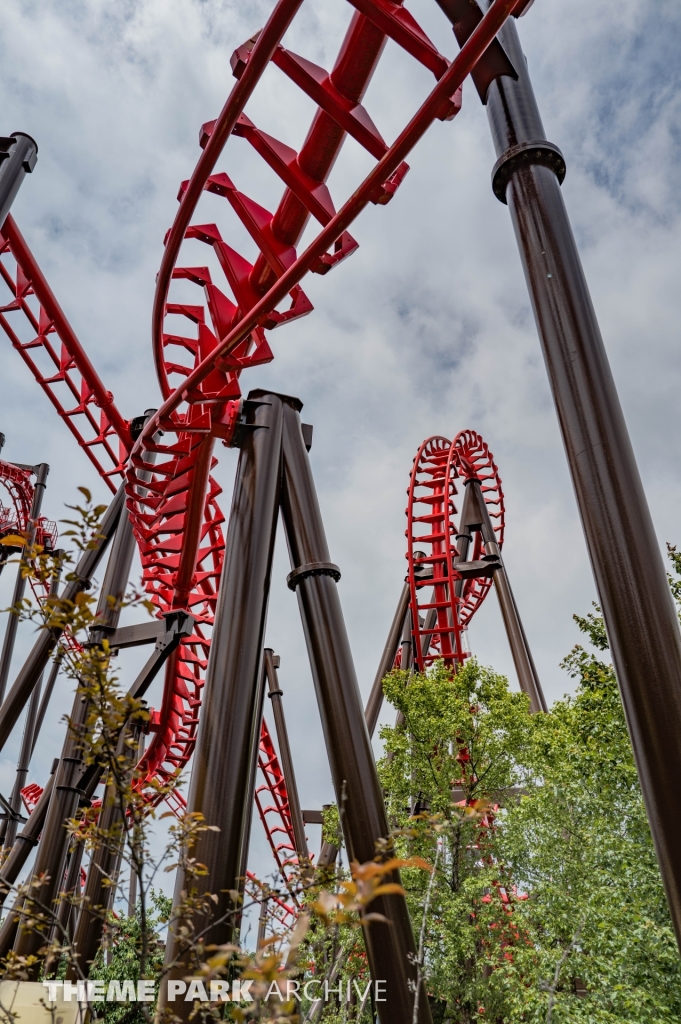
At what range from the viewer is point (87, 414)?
1035 centimetres

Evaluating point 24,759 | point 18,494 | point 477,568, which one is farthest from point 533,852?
point 18,494

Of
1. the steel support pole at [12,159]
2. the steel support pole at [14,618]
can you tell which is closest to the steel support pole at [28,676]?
the steel support pole at [14,618]

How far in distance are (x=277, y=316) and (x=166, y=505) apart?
13.4 feet

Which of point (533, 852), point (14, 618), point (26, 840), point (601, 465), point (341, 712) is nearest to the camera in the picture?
point (601, 465)

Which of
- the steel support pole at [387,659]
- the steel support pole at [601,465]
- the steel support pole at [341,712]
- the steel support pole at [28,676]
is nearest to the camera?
the steel support pole at [601,465]

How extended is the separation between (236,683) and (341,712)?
759 mm

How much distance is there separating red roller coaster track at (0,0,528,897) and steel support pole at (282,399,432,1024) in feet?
3.32

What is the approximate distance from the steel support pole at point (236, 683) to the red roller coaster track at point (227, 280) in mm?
662

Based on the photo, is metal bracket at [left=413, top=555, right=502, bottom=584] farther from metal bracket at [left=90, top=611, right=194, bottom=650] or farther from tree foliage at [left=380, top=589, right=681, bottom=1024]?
metal bracket at [left=90, top=611, right=194, bottom=650]

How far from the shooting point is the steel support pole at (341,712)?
4.41 m

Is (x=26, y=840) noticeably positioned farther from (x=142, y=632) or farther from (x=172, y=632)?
(x=172, y=632)

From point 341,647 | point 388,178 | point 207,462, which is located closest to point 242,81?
point 388,178

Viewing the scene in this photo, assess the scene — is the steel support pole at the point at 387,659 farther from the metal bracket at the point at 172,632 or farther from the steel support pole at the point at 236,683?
the steel support pole at the point at 236,683

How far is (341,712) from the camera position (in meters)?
5.25
